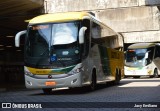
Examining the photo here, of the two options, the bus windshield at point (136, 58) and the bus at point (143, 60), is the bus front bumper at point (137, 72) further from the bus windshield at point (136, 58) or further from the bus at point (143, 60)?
the bus windshield at point (136, 58)

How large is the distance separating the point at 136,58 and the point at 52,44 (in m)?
21.7

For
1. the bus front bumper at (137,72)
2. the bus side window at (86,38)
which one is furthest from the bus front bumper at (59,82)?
the bus front bumper at (137,72)

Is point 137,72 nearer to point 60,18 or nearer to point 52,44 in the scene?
point 60,18

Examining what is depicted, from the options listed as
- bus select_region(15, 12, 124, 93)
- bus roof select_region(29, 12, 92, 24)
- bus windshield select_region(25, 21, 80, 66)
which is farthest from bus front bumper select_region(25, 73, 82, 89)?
bus roof select_region(29, 12, 92, 24)

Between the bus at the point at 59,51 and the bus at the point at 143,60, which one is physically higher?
the bus at the point at 59,51

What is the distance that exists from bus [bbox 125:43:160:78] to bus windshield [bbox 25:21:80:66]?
20.5m

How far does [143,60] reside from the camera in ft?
120

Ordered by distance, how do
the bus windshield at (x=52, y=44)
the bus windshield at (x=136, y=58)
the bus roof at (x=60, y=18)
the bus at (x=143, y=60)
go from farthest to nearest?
the bus windshield at (x=136, y=58) → the bus at (x=143, y=60) → the bus roof at (x=60, y=18) → the bus windshield at (x=52, y=44)

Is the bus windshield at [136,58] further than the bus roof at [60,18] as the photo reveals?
Yes

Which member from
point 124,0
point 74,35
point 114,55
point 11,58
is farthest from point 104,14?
point 74,35

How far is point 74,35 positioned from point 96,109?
643 centimetres

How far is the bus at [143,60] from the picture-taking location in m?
36.2

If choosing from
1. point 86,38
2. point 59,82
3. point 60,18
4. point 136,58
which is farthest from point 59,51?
point 136,58

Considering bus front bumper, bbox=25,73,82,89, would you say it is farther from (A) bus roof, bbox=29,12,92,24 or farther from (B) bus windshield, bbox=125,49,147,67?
(B) bus windshield, bbox=125,49,147,67
